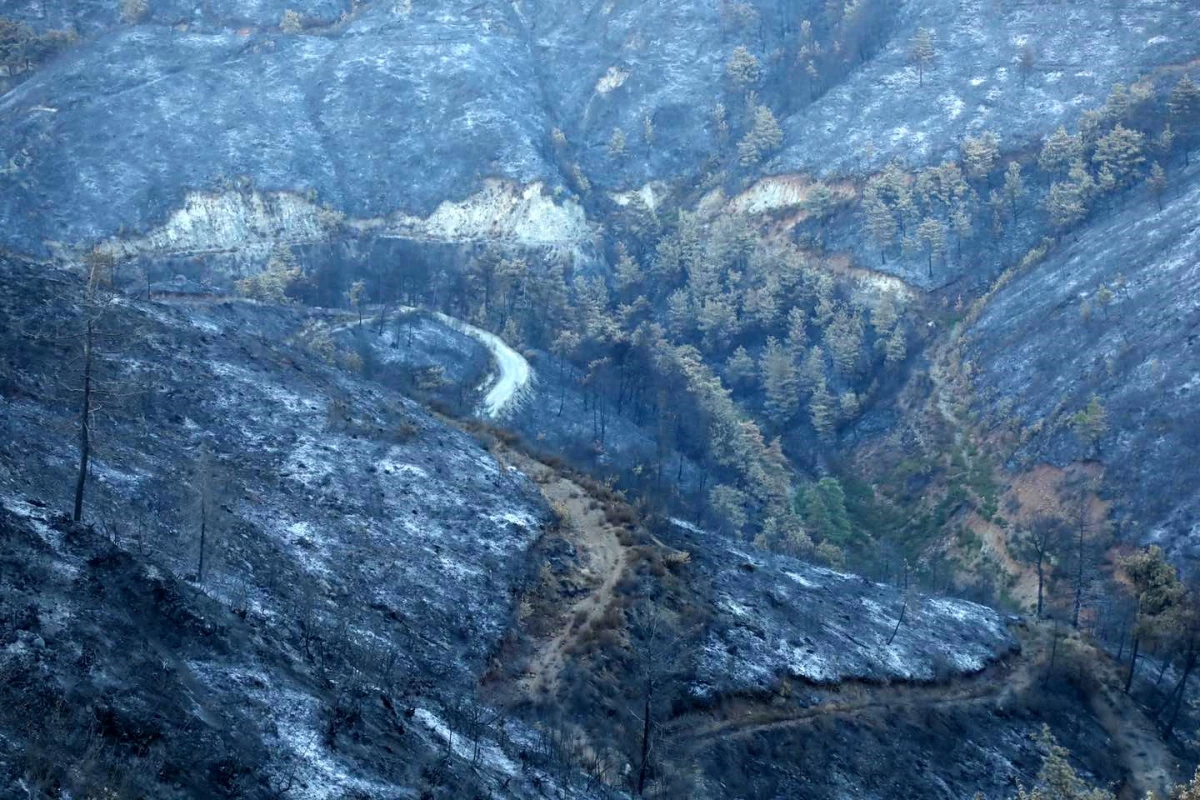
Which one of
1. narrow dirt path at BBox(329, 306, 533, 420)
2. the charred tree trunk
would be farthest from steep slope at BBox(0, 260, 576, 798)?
narrow dirt path at BBox(329, 306, 533, 420)

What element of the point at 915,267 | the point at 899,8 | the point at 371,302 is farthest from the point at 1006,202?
the point at 371,302

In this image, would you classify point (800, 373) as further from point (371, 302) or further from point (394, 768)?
point (394, 768)

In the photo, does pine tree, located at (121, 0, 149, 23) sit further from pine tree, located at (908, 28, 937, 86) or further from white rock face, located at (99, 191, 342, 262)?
pine tree, located at (908, 28, 937, 86)

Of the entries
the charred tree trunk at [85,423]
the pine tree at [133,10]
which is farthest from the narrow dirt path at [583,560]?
the pine tree at [133,10]

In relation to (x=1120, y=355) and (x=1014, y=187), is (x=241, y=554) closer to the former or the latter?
(x=1120, y=355)

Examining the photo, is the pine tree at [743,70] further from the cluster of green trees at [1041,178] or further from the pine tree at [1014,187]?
the pine tree at [1014,187]

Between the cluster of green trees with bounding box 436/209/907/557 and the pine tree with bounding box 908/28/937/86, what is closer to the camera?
the cluster of green trees with bounding box 436/209/907/557

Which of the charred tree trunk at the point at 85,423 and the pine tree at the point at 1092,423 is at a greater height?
the charred tree trunk at the point at 85,423

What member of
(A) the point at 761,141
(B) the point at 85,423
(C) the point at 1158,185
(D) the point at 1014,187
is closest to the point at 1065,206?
(D) the point at 1014,187
